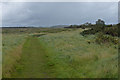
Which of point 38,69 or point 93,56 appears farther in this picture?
point 93,56

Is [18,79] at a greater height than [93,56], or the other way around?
[93,56]

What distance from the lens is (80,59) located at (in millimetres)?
11688

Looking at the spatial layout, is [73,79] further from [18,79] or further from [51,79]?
[18,79]

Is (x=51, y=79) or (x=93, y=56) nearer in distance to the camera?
(x=51, y=79)

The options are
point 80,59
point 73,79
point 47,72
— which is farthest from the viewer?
point 80,59

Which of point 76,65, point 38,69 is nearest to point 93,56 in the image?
point 76,65

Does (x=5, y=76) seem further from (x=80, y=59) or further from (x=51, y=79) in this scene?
(x=80, y=59)

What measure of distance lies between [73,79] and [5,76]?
3.78 m

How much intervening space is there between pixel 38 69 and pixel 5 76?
246cm

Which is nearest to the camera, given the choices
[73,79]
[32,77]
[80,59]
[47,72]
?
[73,79]

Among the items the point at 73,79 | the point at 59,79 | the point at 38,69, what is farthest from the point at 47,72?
the point at 73,79

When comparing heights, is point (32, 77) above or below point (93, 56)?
below

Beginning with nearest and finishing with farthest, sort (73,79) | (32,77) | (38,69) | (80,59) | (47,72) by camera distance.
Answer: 1. (73,79)
2. (32,77)
3. (47,72)
4. (38,69)
5. (80,59)

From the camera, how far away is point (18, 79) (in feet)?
27.4
